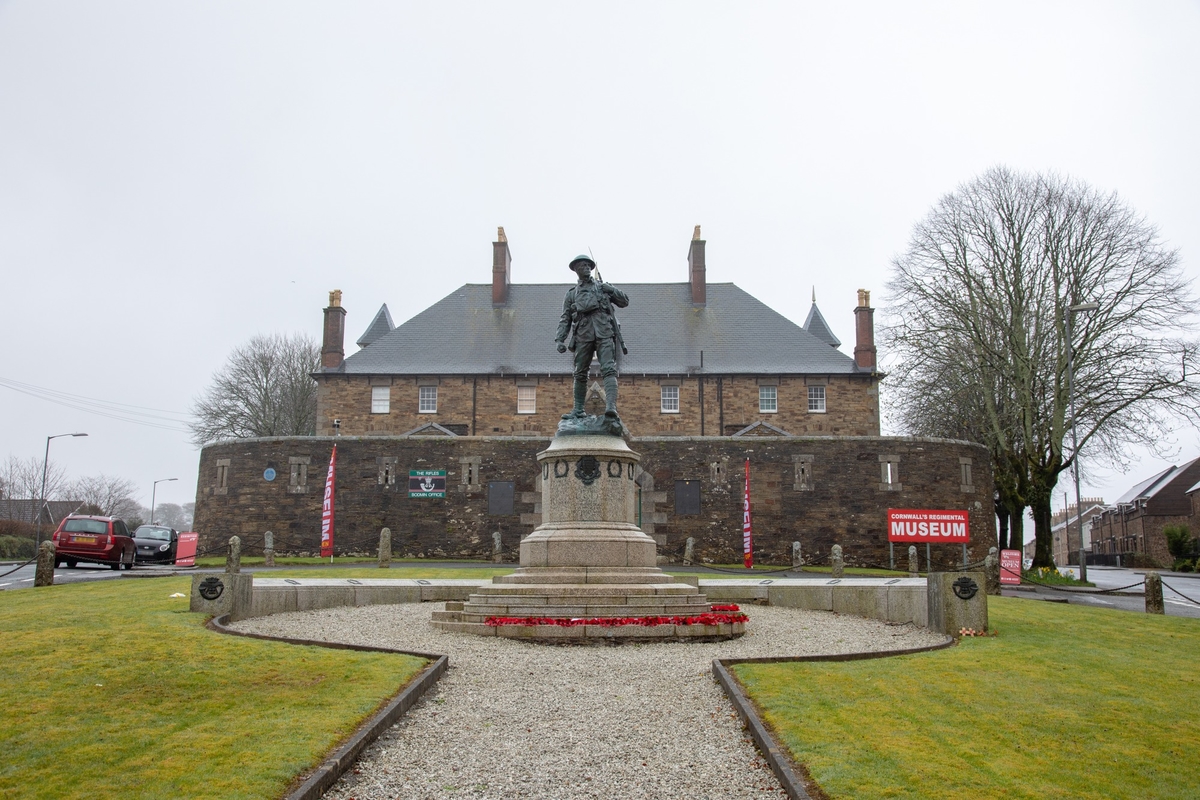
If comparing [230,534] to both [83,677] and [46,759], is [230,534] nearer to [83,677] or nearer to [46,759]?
[83,677]

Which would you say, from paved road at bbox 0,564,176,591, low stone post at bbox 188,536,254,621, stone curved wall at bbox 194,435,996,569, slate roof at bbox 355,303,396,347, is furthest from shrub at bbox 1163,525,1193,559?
low stone post at bbox 188,536,254,621

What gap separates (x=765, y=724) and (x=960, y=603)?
19.1 feet

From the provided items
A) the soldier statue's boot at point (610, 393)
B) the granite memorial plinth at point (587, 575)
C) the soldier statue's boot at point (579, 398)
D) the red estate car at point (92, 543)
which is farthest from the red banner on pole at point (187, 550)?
the soldier statue's boot at point (610, 393)

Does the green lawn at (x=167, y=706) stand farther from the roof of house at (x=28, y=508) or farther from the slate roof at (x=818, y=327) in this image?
the roof of house at (x=28, y=508)

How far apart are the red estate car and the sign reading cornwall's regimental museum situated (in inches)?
879

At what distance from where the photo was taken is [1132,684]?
8.60 meters

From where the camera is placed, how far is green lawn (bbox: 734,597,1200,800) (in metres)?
5.73

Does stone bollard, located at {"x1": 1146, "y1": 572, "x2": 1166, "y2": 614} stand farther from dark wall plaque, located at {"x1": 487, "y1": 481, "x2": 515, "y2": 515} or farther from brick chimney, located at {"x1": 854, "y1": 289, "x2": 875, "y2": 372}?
brick chimney, located at {"x1": 854, "y1": 289, "x2": 875, "y2": 372}

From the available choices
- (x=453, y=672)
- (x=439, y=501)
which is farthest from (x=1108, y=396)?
(x=453, y=672)

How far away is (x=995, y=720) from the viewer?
281 inches

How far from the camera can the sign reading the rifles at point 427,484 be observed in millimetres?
32969

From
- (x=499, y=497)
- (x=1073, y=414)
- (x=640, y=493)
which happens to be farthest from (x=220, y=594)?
(x=1073, y=414)

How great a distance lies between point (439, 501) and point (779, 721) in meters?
26.9

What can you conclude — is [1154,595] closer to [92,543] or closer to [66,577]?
[66,577]
